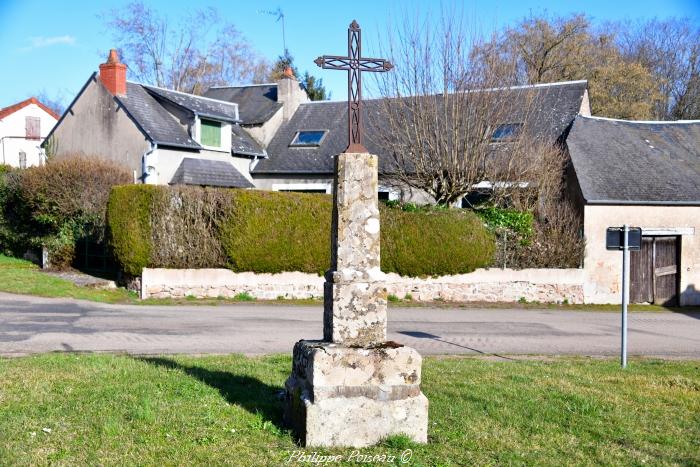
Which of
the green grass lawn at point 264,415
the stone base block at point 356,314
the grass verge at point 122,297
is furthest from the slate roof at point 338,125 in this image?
the stone base block at point 356,314

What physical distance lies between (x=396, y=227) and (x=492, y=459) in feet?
49.7

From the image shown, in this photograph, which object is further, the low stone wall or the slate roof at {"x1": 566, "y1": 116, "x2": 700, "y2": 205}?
the slate roof at {"x1": 566, "y1": 116, "x2": 700, "y2": 205}

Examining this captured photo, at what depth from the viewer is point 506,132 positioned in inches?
882

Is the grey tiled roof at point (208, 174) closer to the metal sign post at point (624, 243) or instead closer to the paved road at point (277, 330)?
the paved road at point (277, 330)

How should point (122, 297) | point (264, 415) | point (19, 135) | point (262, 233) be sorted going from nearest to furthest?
point (264, 415), point (122, 297), point (262, 233), point (19, 135)

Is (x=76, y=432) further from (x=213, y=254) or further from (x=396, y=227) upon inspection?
(x=396, y=227)

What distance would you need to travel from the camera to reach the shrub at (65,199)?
21031 millimetres

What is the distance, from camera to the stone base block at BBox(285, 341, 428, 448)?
18.6ft

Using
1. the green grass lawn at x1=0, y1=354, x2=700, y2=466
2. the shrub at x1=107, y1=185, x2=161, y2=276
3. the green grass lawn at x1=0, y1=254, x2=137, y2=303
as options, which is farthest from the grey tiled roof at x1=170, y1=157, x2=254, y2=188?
the green grass lawn at x1=0, y1=354, x2=700, y2=466

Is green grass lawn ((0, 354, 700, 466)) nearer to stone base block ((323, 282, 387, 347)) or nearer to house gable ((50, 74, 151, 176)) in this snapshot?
stone base block ((323, 282, 387, 347))

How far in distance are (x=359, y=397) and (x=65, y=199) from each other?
17849 millimetres

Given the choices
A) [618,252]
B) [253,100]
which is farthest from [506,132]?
[253,100]

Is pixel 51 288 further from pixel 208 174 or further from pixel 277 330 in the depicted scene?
pixel 208 174

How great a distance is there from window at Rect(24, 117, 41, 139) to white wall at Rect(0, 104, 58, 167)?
0.16 meters
